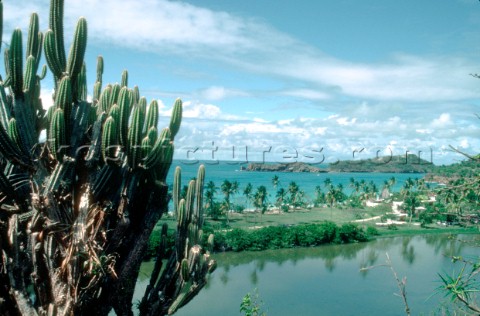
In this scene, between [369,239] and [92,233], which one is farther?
[369,239]

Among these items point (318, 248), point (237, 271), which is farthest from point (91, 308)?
point (318, 248)

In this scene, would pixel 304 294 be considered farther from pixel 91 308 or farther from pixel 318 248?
pixel 91 308

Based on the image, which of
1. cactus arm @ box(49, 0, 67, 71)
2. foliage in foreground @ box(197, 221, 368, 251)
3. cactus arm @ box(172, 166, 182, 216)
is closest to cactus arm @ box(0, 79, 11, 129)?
cactus arm @ box(49, 0, 67, 71)

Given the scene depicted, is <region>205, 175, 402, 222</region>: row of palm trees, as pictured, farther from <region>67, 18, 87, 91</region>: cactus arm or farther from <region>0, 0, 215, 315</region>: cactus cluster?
<region>67, 18, 87, 91</region>: cactus arm

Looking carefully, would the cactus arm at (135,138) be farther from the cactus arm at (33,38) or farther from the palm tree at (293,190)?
the palm tree at (293,190)

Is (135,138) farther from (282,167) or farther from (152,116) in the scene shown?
(282,167)

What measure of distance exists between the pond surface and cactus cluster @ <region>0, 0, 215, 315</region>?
12.6 meters

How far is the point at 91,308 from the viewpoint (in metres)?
5.95

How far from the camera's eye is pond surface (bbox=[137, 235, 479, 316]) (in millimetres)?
22312

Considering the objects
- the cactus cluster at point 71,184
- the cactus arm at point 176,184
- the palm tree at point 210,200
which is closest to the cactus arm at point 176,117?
the cactus cluster at point 71,184

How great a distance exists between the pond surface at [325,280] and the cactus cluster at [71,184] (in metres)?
12.6

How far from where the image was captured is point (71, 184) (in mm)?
5613

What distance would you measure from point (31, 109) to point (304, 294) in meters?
22.0

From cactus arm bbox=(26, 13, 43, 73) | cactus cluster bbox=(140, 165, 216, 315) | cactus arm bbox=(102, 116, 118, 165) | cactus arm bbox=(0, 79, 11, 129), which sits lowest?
cactus cluster bbox=(140, 165, 216, 315)
